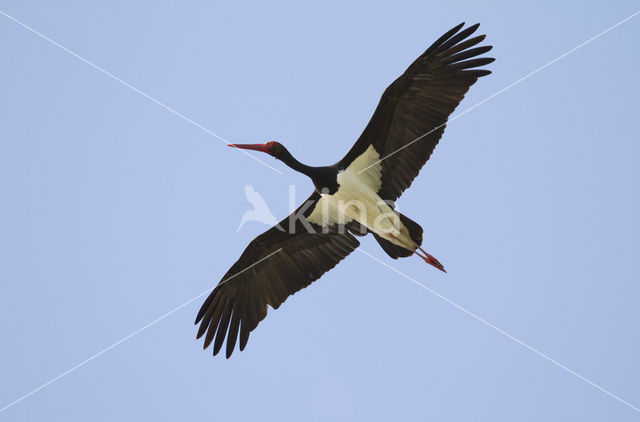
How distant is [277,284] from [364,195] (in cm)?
201

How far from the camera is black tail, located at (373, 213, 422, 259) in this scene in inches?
484

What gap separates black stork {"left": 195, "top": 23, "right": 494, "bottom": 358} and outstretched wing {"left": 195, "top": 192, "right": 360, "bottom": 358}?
0.01 metres

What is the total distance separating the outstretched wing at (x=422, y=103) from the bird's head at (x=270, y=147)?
117 centimetres

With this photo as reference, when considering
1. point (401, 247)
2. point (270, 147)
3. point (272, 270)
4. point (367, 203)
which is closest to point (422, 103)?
point (367, 203)

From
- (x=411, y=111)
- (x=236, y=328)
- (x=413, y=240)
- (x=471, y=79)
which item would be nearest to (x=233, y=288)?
(x=236, y=328)

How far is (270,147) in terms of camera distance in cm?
1338

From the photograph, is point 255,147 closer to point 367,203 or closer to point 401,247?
point 367,203

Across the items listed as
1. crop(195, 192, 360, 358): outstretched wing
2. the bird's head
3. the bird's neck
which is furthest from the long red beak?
crop(195, 192, 360, 358): outstretched wing

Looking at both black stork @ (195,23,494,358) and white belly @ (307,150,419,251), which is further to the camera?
white belly @ (307,150,419,251)

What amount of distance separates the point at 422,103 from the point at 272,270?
3398 mm

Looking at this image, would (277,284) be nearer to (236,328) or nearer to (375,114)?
(236,328)

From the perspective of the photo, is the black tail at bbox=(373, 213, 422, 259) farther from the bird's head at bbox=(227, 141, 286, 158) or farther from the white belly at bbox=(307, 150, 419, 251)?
the bird's head at bbox=(227, 141, 286, 158)

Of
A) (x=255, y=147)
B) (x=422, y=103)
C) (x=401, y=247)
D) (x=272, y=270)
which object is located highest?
(x=422, y=103)

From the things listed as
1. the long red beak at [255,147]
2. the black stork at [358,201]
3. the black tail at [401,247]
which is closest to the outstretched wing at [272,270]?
the black stork at [358,201]
